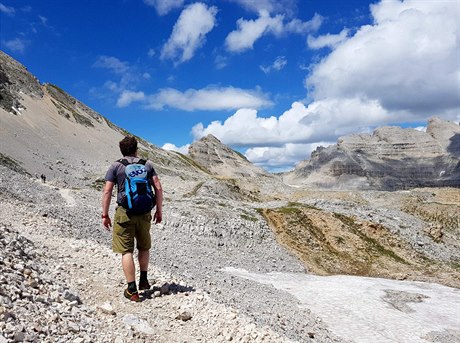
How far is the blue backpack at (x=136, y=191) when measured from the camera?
9.65 meters

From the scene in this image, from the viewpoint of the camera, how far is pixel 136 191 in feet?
31.7

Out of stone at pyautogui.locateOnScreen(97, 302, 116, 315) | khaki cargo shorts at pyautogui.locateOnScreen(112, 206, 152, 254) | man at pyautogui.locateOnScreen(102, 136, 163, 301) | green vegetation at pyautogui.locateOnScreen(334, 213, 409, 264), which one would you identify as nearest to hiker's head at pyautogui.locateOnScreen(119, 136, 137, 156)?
man at pyautogui.locateOnScreen(102, 136, 163, 301)

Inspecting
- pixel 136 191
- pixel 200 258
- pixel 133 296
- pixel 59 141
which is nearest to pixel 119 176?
pixel 136 191

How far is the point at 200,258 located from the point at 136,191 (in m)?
18.7

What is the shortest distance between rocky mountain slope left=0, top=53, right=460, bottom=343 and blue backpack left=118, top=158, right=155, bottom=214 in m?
2.24

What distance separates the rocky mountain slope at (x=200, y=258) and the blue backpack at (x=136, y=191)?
2236 mm

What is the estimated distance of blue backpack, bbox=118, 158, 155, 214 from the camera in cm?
965

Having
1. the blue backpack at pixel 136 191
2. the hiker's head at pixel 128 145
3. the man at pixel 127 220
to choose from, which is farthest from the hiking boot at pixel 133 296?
the hiker's head at pixel 128 145

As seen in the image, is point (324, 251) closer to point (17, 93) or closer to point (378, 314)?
point (378, 314)

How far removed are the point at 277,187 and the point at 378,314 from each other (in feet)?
293

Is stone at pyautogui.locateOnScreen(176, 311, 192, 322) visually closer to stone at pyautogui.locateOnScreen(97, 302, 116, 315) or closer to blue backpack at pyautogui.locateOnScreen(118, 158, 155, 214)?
stone at pyautogui.locateOnScreen(97, 302, 116, 315)

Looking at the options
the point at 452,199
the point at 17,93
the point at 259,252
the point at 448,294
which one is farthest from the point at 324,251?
the point at 17,93

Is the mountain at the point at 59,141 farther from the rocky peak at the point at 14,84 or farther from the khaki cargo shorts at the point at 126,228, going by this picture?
the khaki cargo shorts at the point at 126,228

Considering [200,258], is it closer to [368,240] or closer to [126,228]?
[126,228]
